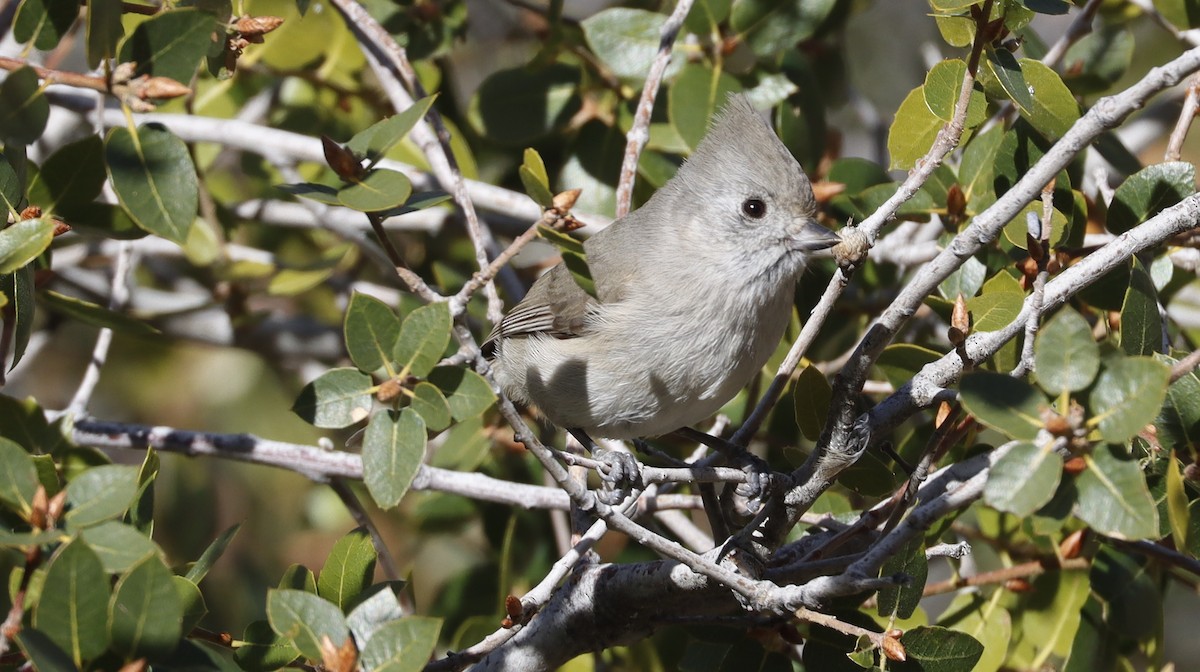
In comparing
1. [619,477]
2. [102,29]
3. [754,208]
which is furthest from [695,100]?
[102,29]

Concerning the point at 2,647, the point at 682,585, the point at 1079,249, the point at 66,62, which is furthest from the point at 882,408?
the point at 66,62

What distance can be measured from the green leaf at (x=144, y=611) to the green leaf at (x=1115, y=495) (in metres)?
1.38

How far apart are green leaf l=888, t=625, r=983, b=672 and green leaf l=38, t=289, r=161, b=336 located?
179 centimetres

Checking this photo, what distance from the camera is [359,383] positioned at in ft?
6.98

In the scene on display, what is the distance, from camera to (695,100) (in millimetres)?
3025

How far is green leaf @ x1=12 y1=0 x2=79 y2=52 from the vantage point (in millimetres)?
1978

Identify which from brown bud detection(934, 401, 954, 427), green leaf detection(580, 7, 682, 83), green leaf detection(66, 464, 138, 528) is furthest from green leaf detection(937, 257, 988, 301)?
green leaf detection(66, 464, 138, 528)

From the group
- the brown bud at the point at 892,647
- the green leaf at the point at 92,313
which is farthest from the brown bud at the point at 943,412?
the green leaf at the point at 92,313

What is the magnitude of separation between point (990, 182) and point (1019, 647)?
3.69 ft

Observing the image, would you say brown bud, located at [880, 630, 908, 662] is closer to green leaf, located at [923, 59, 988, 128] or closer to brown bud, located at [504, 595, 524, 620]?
brown bud, located at [504, 595, 524, 620]

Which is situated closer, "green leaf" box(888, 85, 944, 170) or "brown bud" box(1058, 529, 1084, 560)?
"green leaf" box(888, 85, 944, 170)

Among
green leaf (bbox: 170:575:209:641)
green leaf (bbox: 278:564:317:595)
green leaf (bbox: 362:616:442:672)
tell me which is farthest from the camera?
green leaf (bbox: 278:564:317:595)

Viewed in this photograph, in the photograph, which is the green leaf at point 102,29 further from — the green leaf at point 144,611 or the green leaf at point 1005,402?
the green leaf at point 1005,402

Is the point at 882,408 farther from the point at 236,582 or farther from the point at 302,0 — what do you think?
the point at 236,582
